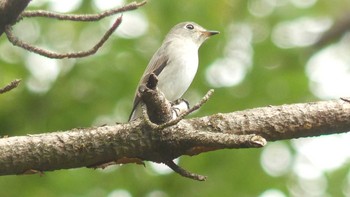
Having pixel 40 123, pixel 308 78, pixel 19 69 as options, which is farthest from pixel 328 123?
pixel 19 69

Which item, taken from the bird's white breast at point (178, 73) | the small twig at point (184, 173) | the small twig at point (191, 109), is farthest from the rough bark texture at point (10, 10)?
the bird's white breast at point (178, 73)

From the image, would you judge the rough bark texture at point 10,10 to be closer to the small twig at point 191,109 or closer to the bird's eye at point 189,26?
the small twig at point 191,109

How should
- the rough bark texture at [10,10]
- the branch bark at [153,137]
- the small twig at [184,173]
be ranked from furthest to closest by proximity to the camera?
the branch bark at [153,137]
the small twig at [184,173]
the rough bark texture at [10,10]

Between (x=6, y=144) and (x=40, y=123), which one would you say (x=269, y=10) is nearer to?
(x=40, y=123)

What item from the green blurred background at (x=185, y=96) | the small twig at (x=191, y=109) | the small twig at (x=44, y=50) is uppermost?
the small twig at (x=44, y=50)

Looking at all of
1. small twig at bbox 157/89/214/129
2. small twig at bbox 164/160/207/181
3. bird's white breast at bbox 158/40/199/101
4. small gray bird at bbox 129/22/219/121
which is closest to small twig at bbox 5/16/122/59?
small twig at bbox 157/89/214/129

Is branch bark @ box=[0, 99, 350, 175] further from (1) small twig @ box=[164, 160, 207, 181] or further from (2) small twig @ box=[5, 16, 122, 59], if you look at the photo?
(2) small twig @ box=[5, 16, 122, 59]

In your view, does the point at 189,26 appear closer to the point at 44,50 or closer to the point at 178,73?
the point at 178,73
